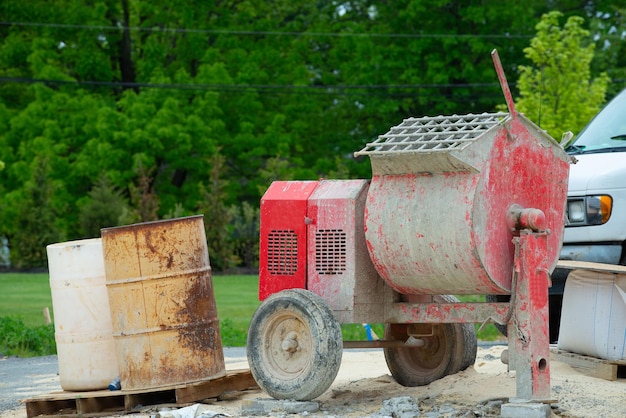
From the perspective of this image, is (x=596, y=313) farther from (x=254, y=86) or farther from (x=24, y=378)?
(x=254, y=86)

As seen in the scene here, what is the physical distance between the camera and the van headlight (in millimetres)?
8273

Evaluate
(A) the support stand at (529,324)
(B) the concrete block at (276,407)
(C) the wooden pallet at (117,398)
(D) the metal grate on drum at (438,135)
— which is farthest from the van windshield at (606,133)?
(C) the wooden pallet at (117,398)

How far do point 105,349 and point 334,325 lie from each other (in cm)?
216

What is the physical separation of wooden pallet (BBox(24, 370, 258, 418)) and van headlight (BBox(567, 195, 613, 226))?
2986 millimetres

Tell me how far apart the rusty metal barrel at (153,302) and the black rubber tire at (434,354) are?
62.8 inches

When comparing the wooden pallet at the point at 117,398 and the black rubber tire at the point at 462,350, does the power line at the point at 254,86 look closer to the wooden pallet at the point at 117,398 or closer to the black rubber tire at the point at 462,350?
the wooden pallet at the point at 117,398

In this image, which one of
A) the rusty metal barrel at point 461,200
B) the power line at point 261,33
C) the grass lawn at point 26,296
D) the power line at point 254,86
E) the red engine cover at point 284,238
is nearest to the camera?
the rusty metal barrel at point 461,200

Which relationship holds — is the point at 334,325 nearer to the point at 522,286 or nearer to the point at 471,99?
the point at 522,286

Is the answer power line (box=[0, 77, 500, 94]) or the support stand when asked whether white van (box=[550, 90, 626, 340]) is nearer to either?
the support stand

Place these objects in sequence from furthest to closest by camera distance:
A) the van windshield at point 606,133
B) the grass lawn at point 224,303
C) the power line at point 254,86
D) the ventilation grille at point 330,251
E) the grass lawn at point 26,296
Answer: the power line at point 254,86 → the grass lawn at point 26,296 → the grass lawn at point 224,303 → the van windshield at point 606,133 → the ventilation grille at point 330,251

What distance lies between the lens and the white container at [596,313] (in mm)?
7828

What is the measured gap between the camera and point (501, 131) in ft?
22.5

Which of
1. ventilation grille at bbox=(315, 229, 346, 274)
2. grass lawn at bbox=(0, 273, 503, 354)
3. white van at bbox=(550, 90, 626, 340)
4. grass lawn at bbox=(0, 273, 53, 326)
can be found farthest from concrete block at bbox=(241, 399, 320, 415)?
grass lawn at bbox=(0, 273, 53, 326)

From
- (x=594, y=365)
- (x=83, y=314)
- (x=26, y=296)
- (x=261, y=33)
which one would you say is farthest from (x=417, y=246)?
(x=261, y=33)
